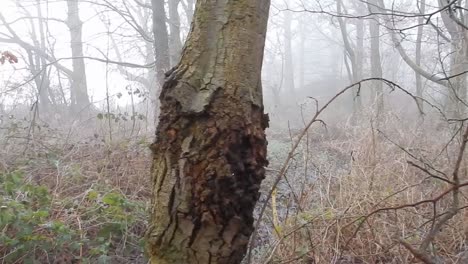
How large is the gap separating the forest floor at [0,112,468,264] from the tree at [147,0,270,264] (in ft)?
2.01

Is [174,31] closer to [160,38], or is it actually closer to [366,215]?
[160,38]

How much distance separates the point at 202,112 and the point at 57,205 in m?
2.14

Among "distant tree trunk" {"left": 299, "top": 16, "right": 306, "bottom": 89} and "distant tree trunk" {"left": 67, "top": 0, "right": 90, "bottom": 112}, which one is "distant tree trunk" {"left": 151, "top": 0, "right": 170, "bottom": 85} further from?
"distant tree trunk" {"left": 299, "top": 16, "right": 306, "bottom": 89}

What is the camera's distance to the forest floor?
7.32 feet

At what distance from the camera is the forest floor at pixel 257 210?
2232 mm

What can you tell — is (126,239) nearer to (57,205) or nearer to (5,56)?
(57,205)

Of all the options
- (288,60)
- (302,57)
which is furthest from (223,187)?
(302,57)

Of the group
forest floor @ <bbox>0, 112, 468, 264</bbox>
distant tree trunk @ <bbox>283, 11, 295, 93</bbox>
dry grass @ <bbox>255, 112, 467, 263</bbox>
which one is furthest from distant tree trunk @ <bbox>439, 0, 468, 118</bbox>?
distant tree trunk @ <bbox>283, 11, 295, 93</bbox>

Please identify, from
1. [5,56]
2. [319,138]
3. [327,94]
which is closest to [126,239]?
[5,56]

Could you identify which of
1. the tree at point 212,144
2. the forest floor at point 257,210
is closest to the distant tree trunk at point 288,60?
the forest floor at point 257,210

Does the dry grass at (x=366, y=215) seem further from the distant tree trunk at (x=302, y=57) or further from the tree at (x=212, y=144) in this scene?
the distant tree trunk at (x=302, y=57)

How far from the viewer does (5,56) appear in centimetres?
564

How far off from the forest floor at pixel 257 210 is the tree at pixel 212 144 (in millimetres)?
614

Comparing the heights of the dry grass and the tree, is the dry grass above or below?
below
